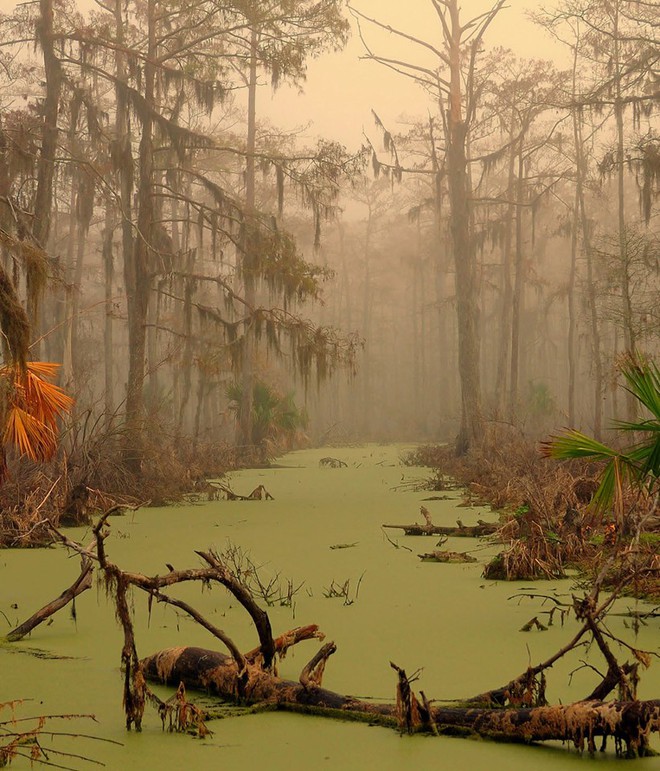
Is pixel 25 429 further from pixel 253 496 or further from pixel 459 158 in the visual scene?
pixel 459 158

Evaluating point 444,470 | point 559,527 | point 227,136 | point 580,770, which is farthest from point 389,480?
point 227,136

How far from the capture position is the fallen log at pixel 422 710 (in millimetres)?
2879

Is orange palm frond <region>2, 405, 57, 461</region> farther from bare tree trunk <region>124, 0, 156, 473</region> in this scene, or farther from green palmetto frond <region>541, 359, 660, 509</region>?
bare tree trunk <region>124, 0, 156, 473</region>

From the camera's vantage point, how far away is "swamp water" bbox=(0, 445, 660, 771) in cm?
300

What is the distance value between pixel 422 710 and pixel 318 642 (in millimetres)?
1380

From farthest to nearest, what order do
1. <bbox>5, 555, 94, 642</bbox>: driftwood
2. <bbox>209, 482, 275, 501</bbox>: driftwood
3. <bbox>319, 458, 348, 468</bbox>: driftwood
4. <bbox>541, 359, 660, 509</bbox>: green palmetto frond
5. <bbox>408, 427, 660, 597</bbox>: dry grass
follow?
<bbox>319, 458, 348, 468</bbox>: driftwood → <bbox>209, 482, 275, 501</bbox>: driftwood → <bbox>408, 427, 660, 597</bbox>: dry grass → <bbox>541, 359, 660, 509</bbox>: green palmetto frond → <bbox>5, 555, 94, 642</bbox>: driftwood

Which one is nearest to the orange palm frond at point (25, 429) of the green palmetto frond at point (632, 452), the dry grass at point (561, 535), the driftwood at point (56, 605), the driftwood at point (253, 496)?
the driftwood at point (56, 605)

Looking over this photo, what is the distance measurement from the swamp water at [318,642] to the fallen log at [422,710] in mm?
57

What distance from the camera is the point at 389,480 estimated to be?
15.3m

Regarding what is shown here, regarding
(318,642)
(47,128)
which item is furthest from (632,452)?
(47,128)

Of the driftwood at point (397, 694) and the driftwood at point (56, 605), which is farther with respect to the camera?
the driftwood at point (56, 605)

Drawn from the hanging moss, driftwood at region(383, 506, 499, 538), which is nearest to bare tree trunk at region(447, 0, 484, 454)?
driftwood at region(383, 506, 499, 538)

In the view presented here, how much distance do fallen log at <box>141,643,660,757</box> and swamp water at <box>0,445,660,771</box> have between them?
0.06m

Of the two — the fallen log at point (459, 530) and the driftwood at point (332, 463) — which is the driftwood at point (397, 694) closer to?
the fallen log at point (459, 530)
